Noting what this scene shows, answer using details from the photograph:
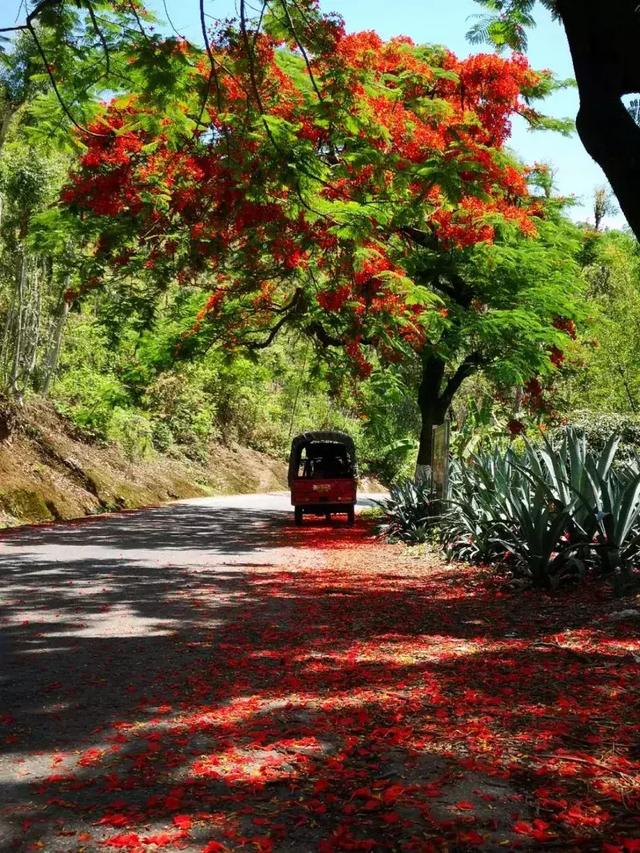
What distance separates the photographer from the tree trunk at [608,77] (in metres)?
4.65

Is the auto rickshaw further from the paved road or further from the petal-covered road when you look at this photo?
the petal-covered road

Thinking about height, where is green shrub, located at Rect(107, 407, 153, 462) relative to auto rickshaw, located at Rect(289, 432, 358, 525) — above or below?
above

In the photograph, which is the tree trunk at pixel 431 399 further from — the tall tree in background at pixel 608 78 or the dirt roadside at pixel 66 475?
the tall tree in background at pixel 608 78

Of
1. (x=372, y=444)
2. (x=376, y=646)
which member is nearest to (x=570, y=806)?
(x=376, y=646)

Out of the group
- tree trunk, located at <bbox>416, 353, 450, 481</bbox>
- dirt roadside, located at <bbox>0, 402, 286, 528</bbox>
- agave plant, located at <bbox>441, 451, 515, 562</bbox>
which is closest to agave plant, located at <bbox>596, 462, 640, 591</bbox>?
agave plant, located at <bbox>441, 451, 515, 562</bbox>

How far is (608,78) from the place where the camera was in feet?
16.0

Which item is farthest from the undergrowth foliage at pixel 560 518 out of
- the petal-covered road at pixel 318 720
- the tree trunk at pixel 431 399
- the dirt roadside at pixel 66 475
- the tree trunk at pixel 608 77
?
the dirt roadside at pixel 66 475

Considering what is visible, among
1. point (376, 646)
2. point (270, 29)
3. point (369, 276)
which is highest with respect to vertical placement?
point (270, 29)

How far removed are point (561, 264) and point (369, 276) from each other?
5.34m

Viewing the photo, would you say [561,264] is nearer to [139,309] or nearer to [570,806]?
[139,309]

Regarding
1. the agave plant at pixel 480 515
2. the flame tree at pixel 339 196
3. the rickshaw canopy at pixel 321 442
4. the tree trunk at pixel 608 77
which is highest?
the flame tree at pixel 339 196

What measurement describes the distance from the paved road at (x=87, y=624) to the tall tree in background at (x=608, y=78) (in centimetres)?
435

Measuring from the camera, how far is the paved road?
378 cm

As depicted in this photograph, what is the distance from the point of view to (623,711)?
421 cm
